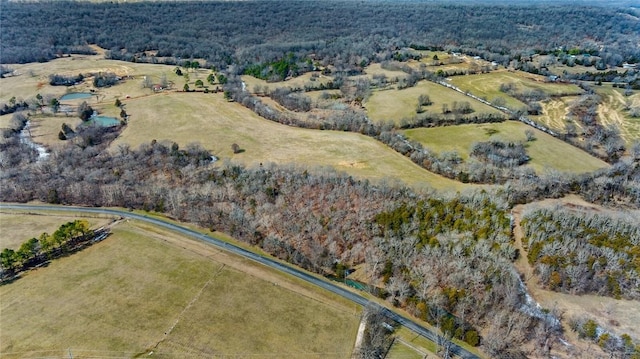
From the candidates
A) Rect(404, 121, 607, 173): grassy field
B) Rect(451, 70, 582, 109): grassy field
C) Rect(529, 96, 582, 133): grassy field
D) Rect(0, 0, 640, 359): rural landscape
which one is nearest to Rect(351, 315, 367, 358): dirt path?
Rect(0, 0, 640, 359): rural landscape

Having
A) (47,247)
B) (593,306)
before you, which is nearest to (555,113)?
(593,306)

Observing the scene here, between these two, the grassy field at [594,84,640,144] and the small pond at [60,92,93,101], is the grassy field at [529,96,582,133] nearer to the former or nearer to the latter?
the grassy field at [594,84,640,144]

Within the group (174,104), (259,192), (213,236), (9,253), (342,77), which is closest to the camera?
(9,253)

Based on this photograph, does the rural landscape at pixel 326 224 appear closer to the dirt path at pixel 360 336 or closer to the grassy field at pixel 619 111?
the dirt path at pixel 360 336

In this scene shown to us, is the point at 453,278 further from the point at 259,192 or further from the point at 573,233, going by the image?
the point at 259,192

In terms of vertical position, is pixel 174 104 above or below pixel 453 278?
above

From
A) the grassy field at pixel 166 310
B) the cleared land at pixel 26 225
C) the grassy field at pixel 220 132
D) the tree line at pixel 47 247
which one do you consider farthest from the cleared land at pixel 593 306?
the cleared land at pixel 26 225

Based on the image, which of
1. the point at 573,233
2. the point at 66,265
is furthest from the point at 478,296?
the point at 66,265

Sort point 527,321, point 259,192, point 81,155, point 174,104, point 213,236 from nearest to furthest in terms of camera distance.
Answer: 1. point 527,321
2. point 213,236
3. point 259,192
4. point 81,155
5. point 174,104
